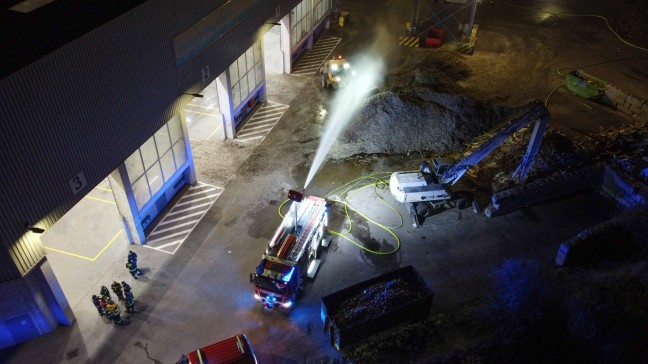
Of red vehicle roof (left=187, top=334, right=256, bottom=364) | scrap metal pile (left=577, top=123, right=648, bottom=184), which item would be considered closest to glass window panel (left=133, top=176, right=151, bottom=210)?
red vehicle roof (left=187, top=334, right=256, bottom=364)

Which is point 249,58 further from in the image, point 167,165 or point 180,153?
point 167,165

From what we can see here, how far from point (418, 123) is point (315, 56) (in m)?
14.9

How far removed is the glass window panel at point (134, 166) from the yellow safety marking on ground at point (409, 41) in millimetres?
27848

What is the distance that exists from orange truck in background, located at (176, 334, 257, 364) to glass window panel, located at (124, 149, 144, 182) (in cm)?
881

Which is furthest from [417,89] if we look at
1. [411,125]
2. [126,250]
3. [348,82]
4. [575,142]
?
[126,250]

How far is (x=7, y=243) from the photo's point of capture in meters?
15.0

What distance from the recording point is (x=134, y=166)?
2130 centimetres

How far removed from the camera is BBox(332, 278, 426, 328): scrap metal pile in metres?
18.2

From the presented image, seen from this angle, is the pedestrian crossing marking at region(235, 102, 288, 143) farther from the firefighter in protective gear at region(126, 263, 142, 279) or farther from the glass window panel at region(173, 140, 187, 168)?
the firefighter in protective gear at region(126, 263, 142, 279)

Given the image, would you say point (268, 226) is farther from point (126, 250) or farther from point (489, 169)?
point (489, 169)

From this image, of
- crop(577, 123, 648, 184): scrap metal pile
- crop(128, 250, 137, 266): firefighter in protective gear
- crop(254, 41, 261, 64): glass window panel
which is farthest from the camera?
crop(254, 41, 261, 64): glass window panel

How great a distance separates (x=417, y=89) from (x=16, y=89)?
23.3m

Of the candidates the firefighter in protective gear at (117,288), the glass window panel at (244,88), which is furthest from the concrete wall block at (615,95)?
the firefighter in protective gear at (117,288)

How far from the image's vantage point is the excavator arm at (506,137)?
74.3ft
